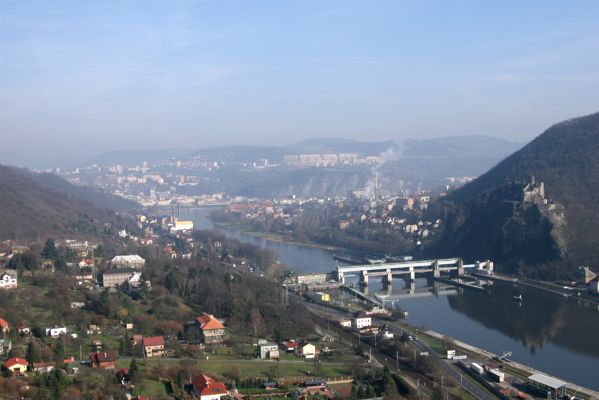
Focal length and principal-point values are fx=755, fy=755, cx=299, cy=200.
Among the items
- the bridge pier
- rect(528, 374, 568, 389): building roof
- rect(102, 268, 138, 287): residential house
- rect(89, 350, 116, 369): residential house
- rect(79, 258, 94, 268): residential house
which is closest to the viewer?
rect(89, 350, 116, 369): residential house

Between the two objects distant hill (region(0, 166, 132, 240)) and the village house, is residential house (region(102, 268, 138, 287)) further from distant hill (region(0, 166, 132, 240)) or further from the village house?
distant hill (region(0, 166, 132, 240))

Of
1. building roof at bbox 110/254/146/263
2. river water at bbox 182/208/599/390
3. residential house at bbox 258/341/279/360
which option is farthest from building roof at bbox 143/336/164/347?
building roof at bbox 110/254/146/263

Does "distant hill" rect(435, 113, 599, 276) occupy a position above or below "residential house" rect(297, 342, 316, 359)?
above

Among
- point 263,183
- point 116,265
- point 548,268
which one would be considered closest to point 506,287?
point 548,268

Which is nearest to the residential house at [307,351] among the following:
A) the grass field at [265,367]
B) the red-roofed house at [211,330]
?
the grass field at [265,367]

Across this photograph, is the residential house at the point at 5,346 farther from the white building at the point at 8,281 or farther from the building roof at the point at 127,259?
the building roof at the point at 127,259

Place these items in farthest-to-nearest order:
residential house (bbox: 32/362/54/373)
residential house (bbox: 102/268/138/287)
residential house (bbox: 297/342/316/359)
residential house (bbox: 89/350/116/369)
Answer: residential house (bbox: 102/268/138/287)
residential house (bbox: 297/342/316/359)
residential house (bbox: 89/350/116/369)
residential house (bbox: 32/362/54/373)

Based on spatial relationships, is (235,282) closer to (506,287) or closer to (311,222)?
(506,287)

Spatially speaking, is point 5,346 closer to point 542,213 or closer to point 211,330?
point 211,330
